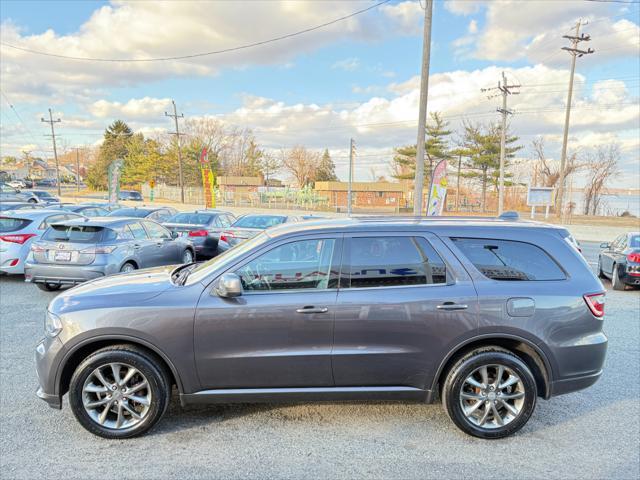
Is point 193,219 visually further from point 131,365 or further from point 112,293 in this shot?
point 131,365

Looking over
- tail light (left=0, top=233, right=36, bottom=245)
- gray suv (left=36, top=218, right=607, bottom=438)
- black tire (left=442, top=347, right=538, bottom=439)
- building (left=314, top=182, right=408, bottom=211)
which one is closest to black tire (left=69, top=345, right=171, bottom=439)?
gray suv (left=36, top=218, right=607, bottom=438)

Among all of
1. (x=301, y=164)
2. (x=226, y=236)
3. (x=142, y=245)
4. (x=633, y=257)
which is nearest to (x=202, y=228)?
(x=226, y=236)

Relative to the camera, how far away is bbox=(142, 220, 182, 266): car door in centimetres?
880

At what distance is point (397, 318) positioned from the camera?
3.26 metres

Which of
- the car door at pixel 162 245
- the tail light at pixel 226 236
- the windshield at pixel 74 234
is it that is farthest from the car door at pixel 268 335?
the tail light at pixel 226 236

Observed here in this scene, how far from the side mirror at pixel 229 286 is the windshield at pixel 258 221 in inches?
340

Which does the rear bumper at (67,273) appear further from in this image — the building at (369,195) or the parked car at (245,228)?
the building at (369,195)

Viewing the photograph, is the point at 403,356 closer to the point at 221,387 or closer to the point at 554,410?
the point at 221,387

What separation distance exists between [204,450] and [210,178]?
98.0 feet

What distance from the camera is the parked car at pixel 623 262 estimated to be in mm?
8695

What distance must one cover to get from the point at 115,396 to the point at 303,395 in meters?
1.47

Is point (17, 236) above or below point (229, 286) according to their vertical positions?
below

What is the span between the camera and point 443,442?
329cm

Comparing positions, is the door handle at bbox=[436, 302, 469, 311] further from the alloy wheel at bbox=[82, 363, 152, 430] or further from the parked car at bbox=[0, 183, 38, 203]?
the parked car at bbox=[0, 183, 38, 203]
